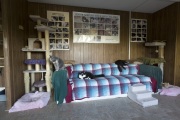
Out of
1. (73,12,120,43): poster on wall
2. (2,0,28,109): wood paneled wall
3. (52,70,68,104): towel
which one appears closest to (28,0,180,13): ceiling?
(73,12,120,43): poster on wall

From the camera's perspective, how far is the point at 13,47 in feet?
7.19

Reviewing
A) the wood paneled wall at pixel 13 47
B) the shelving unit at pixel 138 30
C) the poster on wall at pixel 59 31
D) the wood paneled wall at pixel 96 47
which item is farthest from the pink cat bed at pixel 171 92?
the wood paneled wall at pixel 13 47

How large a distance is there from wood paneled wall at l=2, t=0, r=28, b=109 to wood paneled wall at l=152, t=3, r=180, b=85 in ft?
11.8

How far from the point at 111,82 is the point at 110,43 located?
151 cm

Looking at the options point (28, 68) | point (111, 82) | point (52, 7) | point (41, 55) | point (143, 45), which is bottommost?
point (111, 82)

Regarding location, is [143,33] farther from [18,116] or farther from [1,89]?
[1,89]

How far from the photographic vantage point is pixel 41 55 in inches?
124

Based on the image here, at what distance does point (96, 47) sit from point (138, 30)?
4.76 feet

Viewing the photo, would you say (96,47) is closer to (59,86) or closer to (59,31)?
(59,31)

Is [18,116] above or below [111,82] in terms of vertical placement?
below

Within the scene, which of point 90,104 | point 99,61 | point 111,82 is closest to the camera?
point 90,104

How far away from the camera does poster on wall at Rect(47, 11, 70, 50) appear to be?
3188mm

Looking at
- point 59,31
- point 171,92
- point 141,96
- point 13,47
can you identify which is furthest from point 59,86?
point 171,92

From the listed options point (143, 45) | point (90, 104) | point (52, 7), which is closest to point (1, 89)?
point (90, 104)
